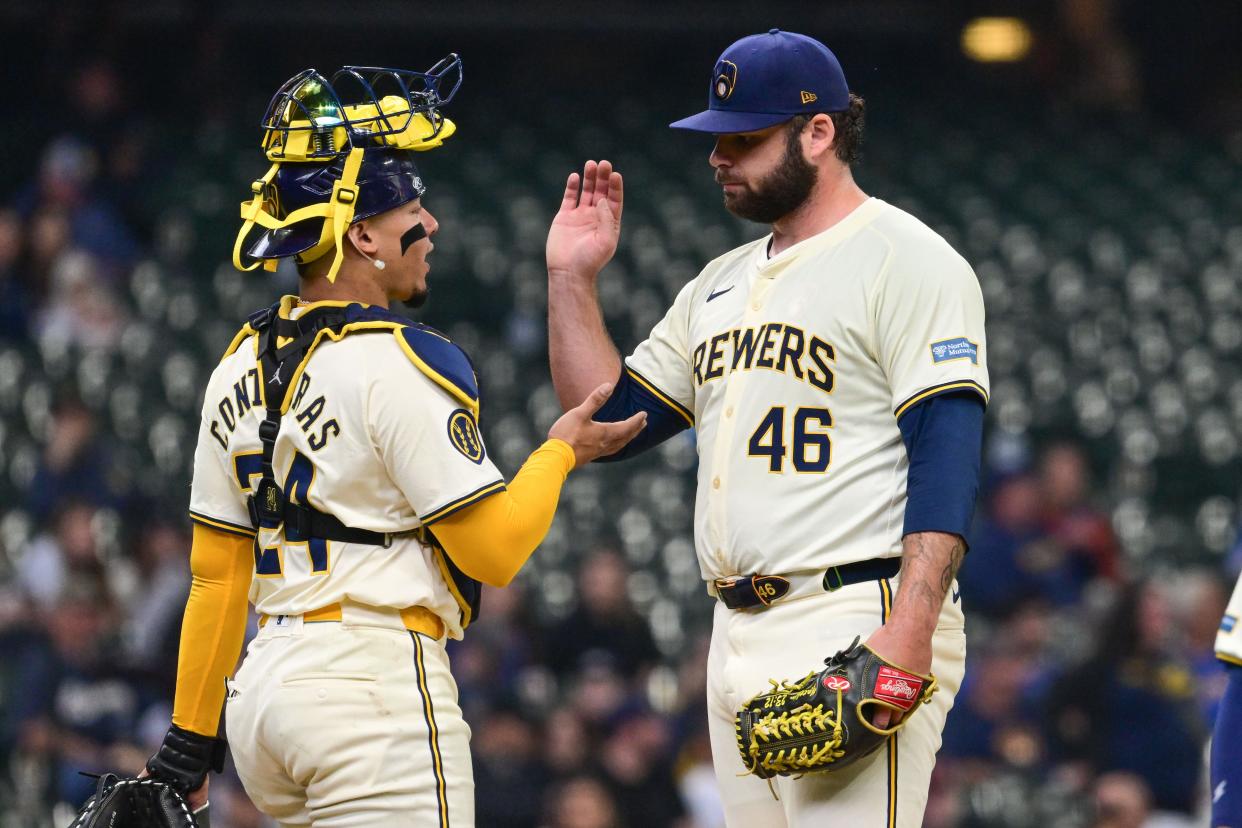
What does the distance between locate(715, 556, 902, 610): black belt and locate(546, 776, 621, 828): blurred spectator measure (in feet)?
10.2

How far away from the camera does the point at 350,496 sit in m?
3.16

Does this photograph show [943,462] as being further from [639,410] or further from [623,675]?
[623,675]

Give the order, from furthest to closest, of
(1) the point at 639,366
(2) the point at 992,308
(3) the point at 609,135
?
1. (3) the point at 609,135
2. (2) the point at 992,308
3. (1) the point at 639,366

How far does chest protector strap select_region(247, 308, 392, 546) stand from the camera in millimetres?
3188

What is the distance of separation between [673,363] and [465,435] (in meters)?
0.68

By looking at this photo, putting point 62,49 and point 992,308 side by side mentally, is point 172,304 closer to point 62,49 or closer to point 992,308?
point 62,49

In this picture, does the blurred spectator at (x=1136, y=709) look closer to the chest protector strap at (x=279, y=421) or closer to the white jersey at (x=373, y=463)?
the white jersey at (x=373, y=463)

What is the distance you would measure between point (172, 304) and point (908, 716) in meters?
7.24

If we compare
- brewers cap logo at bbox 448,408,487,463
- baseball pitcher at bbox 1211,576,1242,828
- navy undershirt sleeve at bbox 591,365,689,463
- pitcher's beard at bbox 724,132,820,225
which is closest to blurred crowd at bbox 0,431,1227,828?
navy undershirt sleeve at bbox 591,365,689,463

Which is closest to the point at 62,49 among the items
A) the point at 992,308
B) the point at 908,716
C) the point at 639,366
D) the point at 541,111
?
the point at 541,111

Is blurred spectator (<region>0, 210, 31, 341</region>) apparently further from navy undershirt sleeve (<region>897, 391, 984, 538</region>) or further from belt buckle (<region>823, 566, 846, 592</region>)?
navy undershirt sleeve (<region>897, 391, 984, 538</region>)

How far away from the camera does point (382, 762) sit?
308 cm

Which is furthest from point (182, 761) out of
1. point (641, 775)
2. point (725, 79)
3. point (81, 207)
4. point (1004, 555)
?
point (81, 207)

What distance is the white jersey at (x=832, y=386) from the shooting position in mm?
3246
